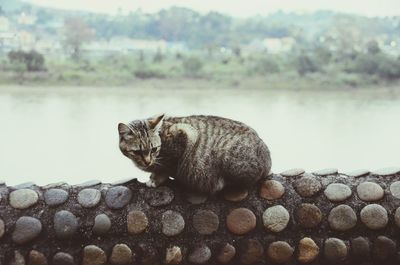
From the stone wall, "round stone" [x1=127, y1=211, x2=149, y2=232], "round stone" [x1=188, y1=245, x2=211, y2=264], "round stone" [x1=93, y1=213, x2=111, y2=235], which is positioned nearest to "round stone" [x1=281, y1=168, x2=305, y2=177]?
the stone wall

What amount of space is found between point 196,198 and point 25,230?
0.49 m

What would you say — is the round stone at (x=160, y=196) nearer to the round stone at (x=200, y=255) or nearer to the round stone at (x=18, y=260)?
the round stone at (x=200, y=255)

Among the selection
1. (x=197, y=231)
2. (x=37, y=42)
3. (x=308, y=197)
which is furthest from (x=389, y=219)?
(x=37, y=42)

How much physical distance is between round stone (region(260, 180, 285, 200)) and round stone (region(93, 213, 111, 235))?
47cm

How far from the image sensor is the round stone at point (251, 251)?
1689mm

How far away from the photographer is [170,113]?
6.26 feet

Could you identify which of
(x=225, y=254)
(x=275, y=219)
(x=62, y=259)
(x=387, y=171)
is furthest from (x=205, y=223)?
(x=387, y=171)

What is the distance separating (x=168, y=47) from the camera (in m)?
2.14

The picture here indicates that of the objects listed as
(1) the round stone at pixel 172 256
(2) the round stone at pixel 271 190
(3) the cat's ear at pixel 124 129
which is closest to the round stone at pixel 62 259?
(1) the round stone at pixel 172 256

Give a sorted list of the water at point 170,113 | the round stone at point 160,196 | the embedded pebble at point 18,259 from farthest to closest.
Answer: the water at point 170,113 → the round stone at point 160,196 → the embedded pebble at point 18,259

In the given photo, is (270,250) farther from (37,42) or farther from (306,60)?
(37,42)

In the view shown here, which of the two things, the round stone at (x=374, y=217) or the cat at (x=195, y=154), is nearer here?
→ the cat at (x=195, y=154)

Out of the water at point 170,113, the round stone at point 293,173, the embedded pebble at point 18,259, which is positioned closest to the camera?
the embedded pebble at point 18,259

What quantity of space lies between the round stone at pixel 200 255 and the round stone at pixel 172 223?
75 mm
